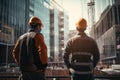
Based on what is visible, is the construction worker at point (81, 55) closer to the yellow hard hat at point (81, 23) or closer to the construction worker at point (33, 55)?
the yellow hard hat at point (81, 23)

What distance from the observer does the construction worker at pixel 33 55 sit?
4.57m

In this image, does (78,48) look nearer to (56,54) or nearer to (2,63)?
(2,63)

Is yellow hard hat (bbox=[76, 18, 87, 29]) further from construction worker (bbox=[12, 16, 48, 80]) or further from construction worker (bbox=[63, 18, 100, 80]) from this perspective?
construction worker (bbox=[12, 16, 48, 80])

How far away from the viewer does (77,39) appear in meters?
4.75

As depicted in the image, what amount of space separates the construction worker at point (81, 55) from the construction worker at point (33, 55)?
1.76 feet

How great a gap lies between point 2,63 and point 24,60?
158ft

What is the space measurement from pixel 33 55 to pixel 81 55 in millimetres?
964

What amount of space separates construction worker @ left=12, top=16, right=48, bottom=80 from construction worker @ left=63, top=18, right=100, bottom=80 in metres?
0.54

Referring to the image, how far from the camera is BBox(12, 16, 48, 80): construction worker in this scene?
457cm

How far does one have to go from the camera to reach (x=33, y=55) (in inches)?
183

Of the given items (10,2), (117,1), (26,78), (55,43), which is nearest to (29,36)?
(26,78)

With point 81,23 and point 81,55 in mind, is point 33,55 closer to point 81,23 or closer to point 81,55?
point 81,55

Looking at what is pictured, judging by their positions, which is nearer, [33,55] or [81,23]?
[33,55]

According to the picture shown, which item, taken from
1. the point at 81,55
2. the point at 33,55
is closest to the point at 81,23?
the point at 81,55
